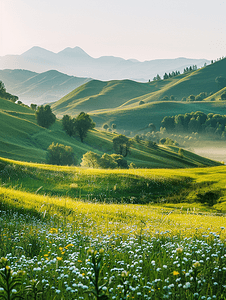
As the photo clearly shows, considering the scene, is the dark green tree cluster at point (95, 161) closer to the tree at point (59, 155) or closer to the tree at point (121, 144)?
the tree at point (59, 155)

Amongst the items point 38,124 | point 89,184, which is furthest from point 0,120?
point 89,184

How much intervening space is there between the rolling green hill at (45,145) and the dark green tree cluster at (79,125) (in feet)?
10.9

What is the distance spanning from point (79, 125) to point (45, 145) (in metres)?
24.4

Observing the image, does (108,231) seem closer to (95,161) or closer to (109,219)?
(109,219)

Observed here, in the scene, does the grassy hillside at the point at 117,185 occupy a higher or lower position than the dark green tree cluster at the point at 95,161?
higher

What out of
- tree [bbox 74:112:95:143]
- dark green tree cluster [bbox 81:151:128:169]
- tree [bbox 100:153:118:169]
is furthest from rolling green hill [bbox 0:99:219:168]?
dark green tree cluster [bbox 81:151:128:169]

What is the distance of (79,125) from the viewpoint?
4574 inches

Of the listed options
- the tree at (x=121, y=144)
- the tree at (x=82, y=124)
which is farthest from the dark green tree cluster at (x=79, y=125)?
the tree at (x=121, y=144)

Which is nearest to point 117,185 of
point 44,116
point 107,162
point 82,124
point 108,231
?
point 108,231

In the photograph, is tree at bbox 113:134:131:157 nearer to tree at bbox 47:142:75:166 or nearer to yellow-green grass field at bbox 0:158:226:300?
tree at bbox 47:142:75:166

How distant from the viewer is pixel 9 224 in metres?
8.51

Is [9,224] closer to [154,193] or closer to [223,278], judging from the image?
[223,278]

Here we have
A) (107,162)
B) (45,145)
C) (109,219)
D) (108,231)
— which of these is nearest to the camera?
(108,231)

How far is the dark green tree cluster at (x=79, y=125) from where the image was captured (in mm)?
115250
